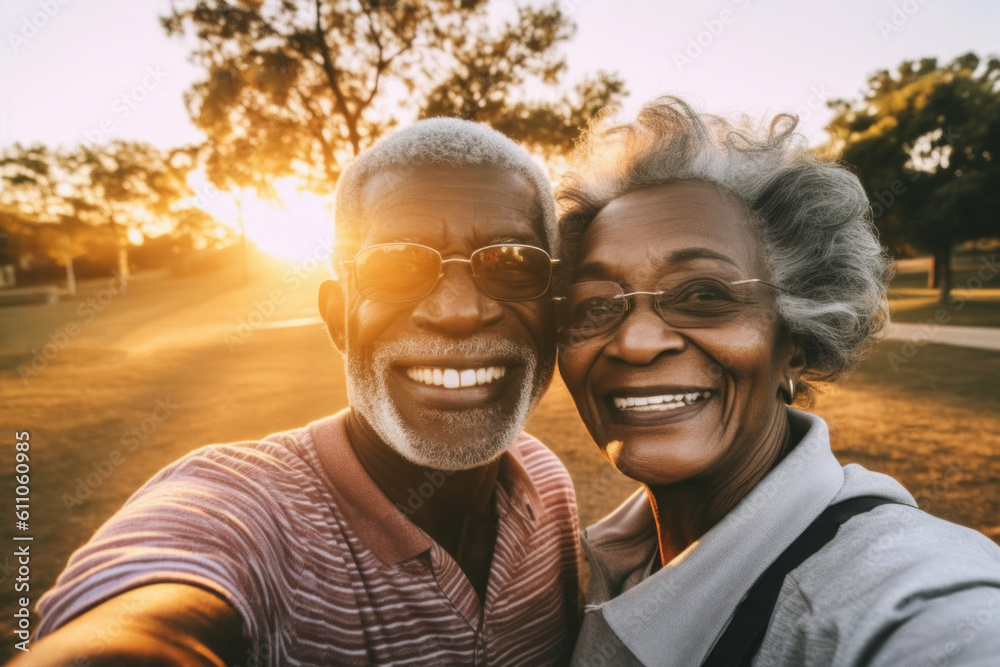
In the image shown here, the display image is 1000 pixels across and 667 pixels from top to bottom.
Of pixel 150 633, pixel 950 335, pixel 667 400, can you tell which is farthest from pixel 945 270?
pixel 150 633

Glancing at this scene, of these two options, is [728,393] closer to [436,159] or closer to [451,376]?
[451,376]

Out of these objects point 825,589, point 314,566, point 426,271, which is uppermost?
point 426,271

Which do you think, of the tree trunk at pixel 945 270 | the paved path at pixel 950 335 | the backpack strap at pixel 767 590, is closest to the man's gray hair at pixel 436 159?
the backpack strap at pixel 767 590

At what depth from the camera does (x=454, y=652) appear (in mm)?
1814

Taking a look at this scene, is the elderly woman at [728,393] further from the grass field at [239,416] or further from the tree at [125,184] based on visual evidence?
the tree at [125,184]

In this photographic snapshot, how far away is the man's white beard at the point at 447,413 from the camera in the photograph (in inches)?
77.0

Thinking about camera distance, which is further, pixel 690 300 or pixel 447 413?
pixel 447 413

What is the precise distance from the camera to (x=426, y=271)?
1995mm

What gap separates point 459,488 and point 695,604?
0.91m

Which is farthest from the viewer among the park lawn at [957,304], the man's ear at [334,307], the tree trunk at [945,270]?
the tree trunk at [945,270]

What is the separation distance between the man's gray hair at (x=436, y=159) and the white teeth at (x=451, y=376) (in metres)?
0.63

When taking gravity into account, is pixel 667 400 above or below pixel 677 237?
below

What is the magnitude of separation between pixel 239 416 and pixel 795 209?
8.83 metres

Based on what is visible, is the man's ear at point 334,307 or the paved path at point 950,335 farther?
the paved path at point 950,335
